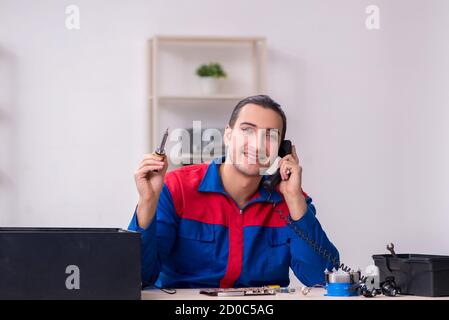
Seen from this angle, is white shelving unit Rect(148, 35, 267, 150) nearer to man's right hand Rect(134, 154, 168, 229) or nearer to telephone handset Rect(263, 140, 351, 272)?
telephone handset Rect(263, 140, 351, 272)

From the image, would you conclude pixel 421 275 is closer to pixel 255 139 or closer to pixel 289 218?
pixel 289 218

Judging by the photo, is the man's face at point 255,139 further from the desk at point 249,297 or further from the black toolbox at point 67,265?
the black toolbox at point 67,265

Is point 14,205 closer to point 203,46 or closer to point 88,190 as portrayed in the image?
point 88,190

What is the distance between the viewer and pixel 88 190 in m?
4.40

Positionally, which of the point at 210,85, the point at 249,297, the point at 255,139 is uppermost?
the point at 210,85

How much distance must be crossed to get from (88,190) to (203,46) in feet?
3.73

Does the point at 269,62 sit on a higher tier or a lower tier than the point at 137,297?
higher

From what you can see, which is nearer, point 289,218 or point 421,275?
point 421,275

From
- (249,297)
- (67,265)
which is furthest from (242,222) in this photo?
(67,265)

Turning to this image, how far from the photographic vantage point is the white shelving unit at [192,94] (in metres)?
4.24

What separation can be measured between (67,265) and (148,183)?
45 centimetres

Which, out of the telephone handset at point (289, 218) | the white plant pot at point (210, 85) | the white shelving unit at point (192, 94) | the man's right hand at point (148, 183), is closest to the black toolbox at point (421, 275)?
the telephone handset at point (289, 218)

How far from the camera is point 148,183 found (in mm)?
1970
